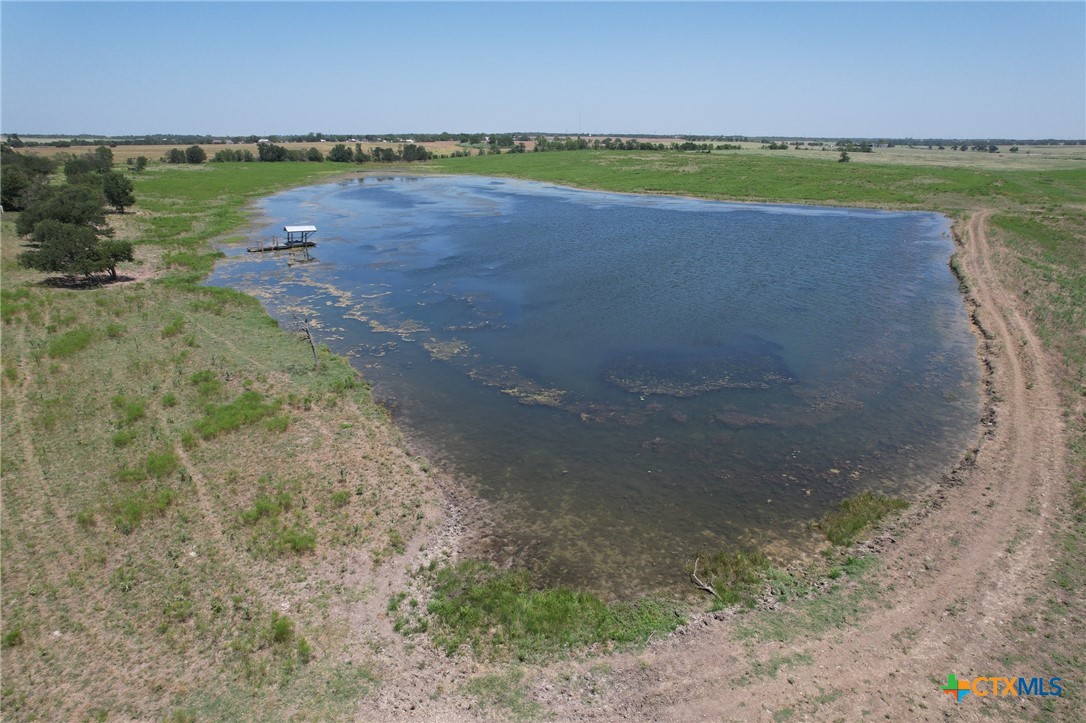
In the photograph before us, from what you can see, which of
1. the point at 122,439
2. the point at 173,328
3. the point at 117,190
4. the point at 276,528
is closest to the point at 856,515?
the point at 276,528

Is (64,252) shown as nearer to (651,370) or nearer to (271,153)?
(651,370)

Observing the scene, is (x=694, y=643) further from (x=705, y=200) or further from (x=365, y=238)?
(x=705, y=200)

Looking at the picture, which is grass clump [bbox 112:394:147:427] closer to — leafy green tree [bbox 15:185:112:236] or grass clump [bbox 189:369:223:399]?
grass clump [bbox 189:369:223:399]

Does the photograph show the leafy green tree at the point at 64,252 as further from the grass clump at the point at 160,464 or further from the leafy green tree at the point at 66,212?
the grass clump at the point at 160,464

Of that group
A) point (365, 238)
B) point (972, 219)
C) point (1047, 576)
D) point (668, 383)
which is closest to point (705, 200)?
point (972, 219)

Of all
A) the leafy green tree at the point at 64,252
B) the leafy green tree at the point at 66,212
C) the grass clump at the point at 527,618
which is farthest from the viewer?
the leafy green tree at the point at 66,212

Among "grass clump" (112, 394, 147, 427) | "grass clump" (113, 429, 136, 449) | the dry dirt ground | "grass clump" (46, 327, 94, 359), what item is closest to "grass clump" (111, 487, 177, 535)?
"grass clump" (113, 429, 136, 449)

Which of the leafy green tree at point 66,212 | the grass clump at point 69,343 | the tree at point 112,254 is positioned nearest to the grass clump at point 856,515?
the grass clump at point 69,343
